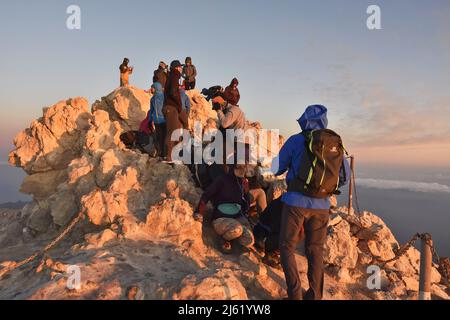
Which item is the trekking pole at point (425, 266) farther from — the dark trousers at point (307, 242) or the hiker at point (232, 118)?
the hiker at point (232, 118)

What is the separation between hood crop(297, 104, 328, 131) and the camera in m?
4.19

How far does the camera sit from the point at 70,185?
25.3 feet

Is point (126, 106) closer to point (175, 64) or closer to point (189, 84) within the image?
point (189, 84)

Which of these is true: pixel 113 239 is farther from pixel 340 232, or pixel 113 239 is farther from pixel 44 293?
pixel 340 232

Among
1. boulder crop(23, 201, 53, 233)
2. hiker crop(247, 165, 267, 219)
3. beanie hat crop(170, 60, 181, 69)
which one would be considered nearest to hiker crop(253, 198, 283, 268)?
hiker crop(247, 165, 267, 219)

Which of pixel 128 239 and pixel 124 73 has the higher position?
pixel 124 73

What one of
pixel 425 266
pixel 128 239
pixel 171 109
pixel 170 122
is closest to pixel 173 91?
pixel 171 109

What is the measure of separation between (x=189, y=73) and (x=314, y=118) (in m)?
11.6

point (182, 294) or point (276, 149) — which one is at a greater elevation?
point (276, 149)

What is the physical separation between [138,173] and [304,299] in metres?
5.24

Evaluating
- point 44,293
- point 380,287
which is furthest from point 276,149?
point 44,293

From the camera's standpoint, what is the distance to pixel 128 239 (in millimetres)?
5383

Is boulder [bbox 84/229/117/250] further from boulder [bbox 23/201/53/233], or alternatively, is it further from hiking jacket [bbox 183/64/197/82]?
hiking jacket [bbox 183/64/197/82]

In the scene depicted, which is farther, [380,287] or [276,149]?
[276,149]
